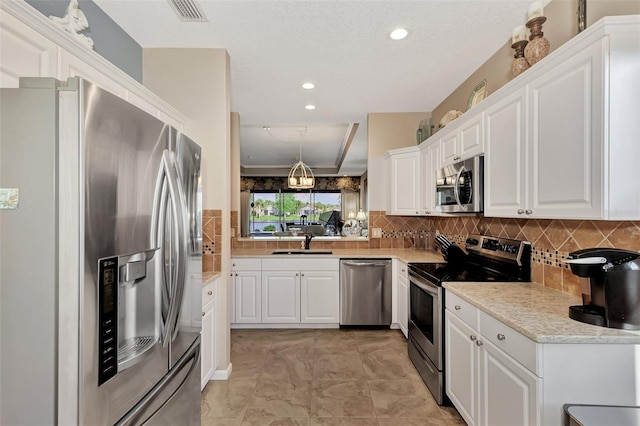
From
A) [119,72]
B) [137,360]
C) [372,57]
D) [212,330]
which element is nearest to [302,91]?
[372,57]

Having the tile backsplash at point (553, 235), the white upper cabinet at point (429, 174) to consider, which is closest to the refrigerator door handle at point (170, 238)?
the tile backsplash at point (553, 235)

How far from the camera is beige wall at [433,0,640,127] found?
153 centimetres

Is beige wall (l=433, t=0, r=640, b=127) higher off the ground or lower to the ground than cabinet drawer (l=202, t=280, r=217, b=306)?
higher

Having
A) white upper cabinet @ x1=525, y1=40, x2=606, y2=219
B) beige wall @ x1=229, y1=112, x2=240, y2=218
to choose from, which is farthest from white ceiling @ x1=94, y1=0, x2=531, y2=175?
white upper cabinet @ x1=525, y1=40, x2=606, y2=219

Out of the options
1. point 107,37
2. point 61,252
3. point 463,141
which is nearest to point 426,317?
point 463,141

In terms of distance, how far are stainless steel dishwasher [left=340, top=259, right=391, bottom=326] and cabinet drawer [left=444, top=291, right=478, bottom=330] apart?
1462mm

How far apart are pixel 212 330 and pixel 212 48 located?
230 cm

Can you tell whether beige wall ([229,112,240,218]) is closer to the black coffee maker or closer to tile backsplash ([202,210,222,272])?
tile backsplash ([202,210,222,272])

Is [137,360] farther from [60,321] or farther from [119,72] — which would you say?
[119,72]

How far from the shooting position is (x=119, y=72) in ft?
6.01

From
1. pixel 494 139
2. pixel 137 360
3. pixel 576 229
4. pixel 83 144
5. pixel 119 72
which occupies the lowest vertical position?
pixel 137 360

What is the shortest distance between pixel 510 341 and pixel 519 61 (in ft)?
5.35

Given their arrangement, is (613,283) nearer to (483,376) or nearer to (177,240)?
(483,376)

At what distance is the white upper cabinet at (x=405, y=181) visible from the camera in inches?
145
